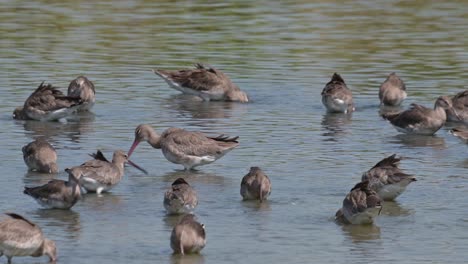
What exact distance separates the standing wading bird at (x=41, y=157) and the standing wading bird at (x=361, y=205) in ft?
16.4

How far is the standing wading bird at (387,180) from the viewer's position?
18531mm

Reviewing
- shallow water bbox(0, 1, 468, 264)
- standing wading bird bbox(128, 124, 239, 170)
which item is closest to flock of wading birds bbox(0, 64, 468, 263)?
standing wading bird bbox(128, 124, 239, 170)

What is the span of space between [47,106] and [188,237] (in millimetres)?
9961

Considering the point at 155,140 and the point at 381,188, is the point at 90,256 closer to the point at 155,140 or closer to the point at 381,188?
the point at 381,188

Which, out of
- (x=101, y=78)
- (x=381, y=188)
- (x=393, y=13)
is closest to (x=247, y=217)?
→ (x=381, y=188)

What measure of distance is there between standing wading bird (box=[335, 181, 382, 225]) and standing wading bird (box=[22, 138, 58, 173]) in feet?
16.4

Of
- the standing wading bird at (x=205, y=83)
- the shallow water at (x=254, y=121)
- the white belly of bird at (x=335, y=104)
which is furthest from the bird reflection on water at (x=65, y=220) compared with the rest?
the standing wading bird at (x=205, y=83)

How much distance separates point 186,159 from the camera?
2081 centimetres

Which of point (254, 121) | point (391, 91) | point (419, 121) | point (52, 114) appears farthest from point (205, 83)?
point (419, 121)

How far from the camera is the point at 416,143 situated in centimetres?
2375

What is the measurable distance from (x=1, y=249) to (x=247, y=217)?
3.89 metres

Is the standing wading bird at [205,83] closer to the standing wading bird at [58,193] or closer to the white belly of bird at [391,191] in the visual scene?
the white belly of bird at [391,191]

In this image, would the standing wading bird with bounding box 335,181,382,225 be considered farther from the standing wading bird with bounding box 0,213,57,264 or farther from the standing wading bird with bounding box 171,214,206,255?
the standing wading bird with bounding box 0,213,57,264

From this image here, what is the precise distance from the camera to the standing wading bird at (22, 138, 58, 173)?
795 inches
